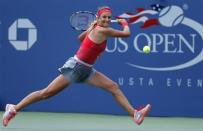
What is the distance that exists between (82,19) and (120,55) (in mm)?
1799

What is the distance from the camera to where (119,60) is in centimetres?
932

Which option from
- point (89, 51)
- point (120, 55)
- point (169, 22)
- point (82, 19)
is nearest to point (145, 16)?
point (169, 22)

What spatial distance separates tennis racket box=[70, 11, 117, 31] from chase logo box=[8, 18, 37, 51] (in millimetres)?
1958

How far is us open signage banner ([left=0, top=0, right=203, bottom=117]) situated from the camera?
9.16 m

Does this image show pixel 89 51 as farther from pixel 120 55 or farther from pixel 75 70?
pixel 120 55

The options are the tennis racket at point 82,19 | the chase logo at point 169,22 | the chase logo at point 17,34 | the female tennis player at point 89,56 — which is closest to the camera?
the female tennis player at point 89,56

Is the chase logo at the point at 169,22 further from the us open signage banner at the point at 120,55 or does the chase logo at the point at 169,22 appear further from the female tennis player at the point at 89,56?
the female tennis player at the point at 89,56

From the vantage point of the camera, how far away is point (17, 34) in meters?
9.56

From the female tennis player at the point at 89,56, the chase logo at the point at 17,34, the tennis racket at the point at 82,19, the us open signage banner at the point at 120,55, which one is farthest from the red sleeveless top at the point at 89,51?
the chase logo at the point at 17,34

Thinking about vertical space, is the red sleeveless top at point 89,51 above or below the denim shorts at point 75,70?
above

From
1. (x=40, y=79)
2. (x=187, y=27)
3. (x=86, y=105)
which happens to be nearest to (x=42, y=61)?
(x=40, y=79)

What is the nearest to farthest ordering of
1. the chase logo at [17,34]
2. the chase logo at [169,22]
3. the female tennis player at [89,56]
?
the female tennis player at [89,56] → the chase logo at [169,22] → the chase logo at [17,34]

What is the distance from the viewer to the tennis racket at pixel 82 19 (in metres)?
7.55

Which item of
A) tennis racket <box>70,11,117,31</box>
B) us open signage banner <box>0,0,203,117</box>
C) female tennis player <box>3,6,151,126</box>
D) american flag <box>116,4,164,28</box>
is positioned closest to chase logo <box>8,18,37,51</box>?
us open signage banner <box>0,0,203,117</box>
